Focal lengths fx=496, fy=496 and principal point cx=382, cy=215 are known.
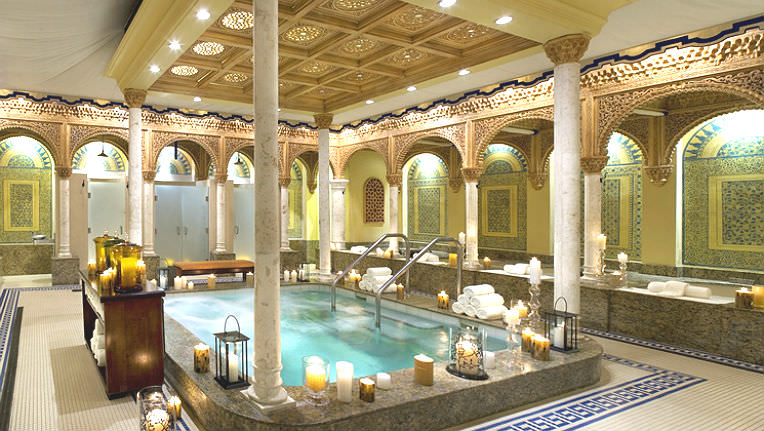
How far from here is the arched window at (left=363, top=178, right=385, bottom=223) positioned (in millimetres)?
15203

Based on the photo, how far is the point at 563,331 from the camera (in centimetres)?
456

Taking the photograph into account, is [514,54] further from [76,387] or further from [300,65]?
[76,387]

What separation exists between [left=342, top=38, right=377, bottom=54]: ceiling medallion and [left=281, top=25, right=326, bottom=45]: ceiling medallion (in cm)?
49

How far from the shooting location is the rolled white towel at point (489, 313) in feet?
19.3

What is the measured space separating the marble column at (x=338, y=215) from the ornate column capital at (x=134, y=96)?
5649 millimetres

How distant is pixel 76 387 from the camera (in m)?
4.47

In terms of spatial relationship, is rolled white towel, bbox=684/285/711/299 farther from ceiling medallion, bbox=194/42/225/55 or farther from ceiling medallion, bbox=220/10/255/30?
ceiling medallion, bbox=194/42/225/55

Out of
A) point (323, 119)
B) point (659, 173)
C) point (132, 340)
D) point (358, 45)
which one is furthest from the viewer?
point (323, 119)

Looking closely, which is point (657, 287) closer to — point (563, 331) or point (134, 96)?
point (563, 331)

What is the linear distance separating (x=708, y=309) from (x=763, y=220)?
3427mm

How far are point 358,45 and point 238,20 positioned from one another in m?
1.65

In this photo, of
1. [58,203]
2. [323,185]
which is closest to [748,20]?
[323,185]

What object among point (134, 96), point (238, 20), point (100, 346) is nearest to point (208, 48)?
point (238, 20)

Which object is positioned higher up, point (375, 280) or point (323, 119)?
point (323, 119)
